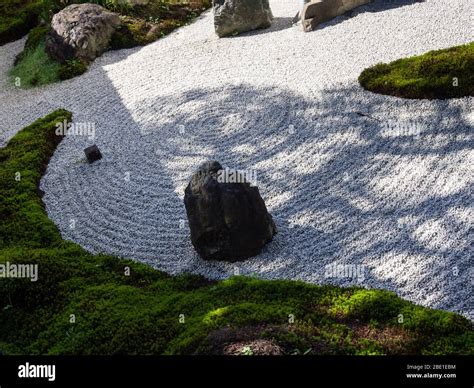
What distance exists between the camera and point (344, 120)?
14.7 metres

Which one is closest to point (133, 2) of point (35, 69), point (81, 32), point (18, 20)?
point (81, 32)

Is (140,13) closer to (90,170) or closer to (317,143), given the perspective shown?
(90,170)

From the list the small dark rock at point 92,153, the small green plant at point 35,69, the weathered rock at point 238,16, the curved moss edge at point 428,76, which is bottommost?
the small dark rock at point 92,153

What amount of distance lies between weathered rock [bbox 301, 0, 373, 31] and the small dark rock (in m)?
8.25

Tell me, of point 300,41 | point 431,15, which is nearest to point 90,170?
point 300,41

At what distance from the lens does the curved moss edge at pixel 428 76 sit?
48.1 ft

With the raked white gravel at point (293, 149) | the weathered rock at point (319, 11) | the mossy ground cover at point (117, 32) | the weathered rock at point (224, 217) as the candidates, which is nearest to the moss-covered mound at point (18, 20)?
the mossy ground cover at point (117, 32)

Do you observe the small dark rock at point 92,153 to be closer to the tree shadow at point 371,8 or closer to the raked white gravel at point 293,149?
the raked white gravel at point 293,149

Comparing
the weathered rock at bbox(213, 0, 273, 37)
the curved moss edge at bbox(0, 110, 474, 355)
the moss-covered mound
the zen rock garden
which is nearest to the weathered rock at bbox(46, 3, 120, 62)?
the zen rock garden

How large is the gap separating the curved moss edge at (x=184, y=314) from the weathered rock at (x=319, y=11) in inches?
450

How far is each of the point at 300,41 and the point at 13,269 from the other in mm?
11897

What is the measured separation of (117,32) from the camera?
73.5 feet

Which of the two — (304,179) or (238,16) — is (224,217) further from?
(238,16)

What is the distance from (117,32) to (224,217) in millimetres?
13461
